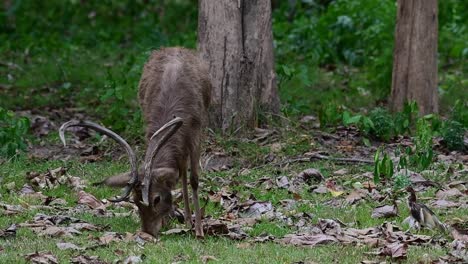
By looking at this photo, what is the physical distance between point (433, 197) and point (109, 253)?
3443mm

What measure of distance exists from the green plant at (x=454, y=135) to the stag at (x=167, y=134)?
3.31m

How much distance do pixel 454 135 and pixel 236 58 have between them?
271cm

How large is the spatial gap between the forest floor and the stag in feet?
0.89

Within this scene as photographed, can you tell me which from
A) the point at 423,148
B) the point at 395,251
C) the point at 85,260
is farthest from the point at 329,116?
the point at 85,260

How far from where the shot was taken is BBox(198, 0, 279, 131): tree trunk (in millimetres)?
12516

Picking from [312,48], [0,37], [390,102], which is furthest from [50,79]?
[390,102]

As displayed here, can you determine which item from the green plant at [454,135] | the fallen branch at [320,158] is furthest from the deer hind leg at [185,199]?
the green plant at [454,135]

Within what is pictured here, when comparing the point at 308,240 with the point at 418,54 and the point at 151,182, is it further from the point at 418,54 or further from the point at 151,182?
the point at 418,54

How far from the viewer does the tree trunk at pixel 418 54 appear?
13.5m

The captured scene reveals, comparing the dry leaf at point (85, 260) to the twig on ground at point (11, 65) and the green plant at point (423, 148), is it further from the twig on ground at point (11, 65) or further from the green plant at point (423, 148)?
the twig on ground at point (11, 65)

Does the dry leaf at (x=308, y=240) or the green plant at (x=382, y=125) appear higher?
the green plant at (x=382, y=125)

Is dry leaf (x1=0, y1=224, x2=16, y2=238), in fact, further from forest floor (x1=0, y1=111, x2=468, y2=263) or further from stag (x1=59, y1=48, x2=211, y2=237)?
stag (x1=59, y1=48, x2=211, y2=237)

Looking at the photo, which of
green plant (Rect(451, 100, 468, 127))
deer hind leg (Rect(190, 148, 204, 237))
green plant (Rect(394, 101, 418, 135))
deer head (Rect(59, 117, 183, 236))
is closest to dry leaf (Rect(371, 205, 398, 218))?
deer hind leg (Rect(190, 148, 204, 237))

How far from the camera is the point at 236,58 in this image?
1257 cm
